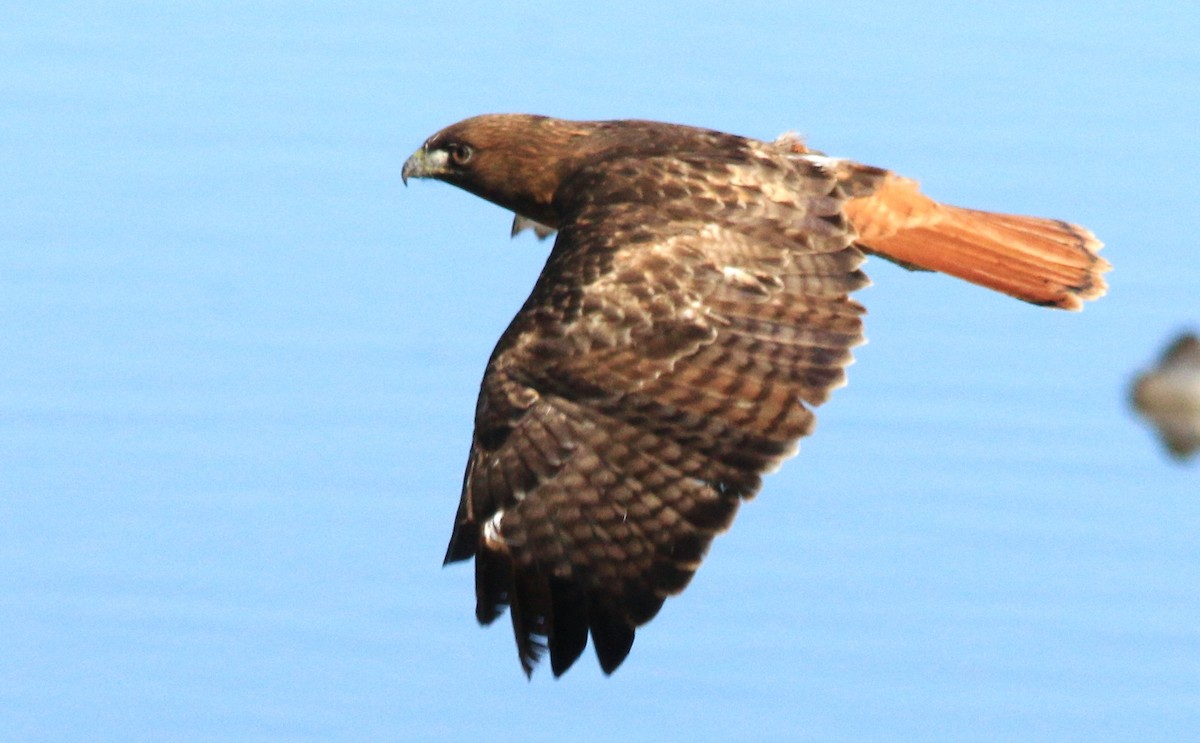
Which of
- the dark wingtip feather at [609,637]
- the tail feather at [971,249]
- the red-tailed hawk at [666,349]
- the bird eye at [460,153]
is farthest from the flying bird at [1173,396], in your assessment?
the bird eye at [460,153]

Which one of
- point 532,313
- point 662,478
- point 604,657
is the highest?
point 532,313

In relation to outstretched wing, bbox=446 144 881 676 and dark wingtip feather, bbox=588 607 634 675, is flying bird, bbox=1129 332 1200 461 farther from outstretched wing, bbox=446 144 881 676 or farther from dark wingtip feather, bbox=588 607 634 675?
dark wingtip feather, bbox=588 607 634 675

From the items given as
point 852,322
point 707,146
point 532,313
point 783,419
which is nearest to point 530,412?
point 532,313

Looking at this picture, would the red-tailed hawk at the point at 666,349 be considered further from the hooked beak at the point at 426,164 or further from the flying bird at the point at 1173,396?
the flying bird at the point at 1173,396

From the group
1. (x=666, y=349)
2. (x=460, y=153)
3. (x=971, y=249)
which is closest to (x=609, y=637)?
(x=666, y=349)

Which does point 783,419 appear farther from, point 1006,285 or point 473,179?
point 473,179
